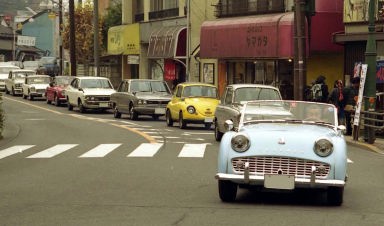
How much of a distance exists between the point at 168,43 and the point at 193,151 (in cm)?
2803

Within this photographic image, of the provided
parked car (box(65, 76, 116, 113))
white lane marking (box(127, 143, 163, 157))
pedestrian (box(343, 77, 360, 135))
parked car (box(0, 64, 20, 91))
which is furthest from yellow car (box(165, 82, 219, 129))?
parked car (box(0, 64, 20, 91))

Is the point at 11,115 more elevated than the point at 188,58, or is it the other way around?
the point at 188,58

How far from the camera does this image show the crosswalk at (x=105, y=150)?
57.9 ft

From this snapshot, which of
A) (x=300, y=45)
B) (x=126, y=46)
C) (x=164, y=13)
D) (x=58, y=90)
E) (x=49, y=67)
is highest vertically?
(x=164, y=13)

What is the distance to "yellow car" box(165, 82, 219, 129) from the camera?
2634cm

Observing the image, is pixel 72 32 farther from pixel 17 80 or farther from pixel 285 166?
pixel 285 166

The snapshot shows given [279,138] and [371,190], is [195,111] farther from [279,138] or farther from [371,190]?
[279,138]

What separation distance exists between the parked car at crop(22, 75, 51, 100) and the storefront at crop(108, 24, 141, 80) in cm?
583

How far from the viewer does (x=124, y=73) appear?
59156mm

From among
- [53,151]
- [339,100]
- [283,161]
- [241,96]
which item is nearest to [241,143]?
[283,161]

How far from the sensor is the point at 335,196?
33.8ft

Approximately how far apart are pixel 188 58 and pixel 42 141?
71.2 feet

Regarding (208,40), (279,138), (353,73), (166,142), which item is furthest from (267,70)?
(279,138)

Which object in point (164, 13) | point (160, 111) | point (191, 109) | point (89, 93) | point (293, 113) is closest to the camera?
point (293, 113)
